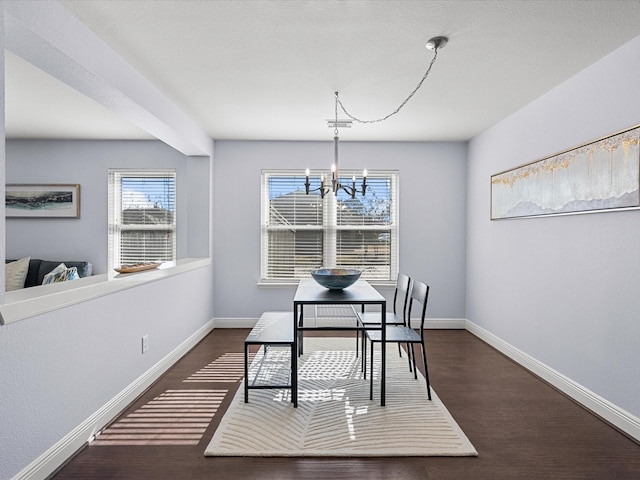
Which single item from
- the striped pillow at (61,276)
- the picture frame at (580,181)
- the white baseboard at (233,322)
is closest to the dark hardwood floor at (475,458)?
the picture frame at (580,181)

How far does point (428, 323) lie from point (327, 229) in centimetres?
178

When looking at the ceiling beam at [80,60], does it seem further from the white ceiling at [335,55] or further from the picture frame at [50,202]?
the picture frame at [50,202]

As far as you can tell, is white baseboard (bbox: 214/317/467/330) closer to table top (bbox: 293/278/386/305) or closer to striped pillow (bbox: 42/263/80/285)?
striped pillow (bbox: 42/263/80/285)

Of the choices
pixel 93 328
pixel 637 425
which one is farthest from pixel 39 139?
pixel 637 425

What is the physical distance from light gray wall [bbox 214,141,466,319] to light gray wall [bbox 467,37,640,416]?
65 centimetres

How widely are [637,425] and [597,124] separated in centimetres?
193

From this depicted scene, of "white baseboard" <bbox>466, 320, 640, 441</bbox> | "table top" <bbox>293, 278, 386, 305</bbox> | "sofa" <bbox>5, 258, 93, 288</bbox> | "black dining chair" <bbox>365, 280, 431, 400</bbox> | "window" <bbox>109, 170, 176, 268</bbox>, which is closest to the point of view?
"white baseboard" <bbox>466, 320, 640, 441</bbox>

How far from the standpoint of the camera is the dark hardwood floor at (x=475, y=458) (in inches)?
77.6

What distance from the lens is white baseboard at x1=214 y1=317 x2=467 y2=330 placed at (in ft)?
16.1

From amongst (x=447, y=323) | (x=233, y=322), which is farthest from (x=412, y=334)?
(x=233, y=322)

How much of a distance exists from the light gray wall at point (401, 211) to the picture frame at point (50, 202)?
5.91 feet

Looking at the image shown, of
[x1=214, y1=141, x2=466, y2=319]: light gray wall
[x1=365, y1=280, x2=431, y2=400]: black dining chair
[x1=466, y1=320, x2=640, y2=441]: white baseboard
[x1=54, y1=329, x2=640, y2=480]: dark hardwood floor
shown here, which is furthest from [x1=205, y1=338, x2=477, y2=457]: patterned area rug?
[x1=214, y1=141, x2=466, y2=319]: light gray wall

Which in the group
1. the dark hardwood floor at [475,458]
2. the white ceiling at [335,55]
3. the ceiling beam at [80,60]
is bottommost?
the dark hardwood floor at [475,458]

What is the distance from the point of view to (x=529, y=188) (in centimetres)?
344
